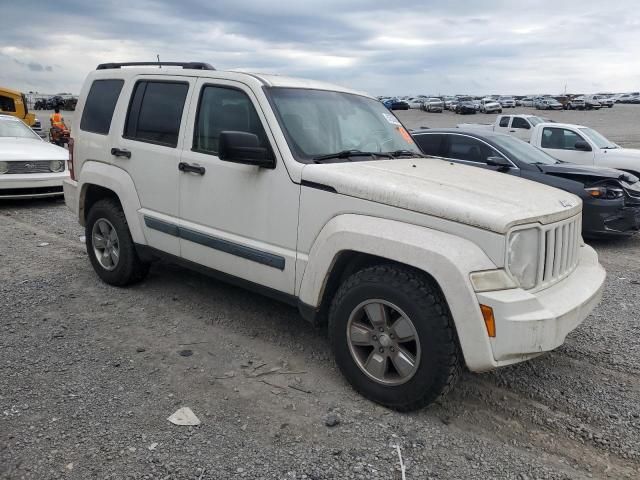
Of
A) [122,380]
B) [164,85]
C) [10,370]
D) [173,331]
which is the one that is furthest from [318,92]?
[10,370]

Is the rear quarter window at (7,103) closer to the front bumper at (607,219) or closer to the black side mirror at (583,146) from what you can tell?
the black side mirror at (583,146)

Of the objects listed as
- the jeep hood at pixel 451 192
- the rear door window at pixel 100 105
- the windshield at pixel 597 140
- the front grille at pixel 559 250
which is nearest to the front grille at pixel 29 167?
the rear door window at pixel 100 105

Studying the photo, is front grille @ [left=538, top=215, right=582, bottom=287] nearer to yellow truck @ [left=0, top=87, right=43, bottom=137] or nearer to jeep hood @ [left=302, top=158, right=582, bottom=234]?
jeep hood @ [left=302, top=158, right=582, bottom=234]

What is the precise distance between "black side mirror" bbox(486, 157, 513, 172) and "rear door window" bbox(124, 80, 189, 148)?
4.86 meters

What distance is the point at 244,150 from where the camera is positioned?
363 cm

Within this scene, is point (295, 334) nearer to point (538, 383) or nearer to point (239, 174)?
point (239, 174)

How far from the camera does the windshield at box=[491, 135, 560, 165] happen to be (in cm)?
809

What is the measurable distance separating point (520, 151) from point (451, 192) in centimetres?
562

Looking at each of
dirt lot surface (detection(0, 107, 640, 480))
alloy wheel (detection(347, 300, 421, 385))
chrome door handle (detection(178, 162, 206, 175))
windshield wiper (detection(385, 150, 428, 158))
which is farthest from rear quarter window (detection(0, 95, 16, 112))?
alloy wheel (detection(347, 300, 421, 385))

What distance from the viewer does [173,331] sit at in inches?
175

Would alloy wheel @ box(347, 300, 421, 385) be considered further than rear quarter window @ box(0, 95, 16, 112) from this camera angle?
No

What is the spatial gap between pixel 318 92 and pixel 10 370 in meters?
2.93

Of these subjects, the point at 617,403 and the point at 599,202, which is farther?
the point at 599,202

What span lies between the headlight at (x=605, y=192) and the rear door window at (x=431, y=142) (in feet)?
7.35
